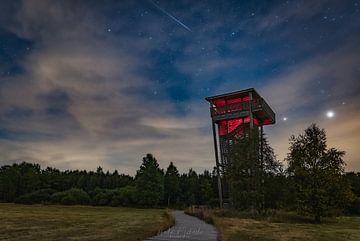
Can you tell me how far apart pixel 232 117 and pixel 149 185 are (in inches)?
1638

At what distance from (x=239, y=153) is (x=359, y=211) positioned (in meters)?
28.1

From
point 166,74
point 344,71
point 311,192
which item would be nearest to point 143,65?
point 166,74

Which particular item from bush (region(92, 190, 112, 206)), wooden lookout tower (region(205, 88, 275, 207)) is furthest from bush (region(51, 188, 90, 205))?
wooden lookout tower (region(205, 88, 275, 207))

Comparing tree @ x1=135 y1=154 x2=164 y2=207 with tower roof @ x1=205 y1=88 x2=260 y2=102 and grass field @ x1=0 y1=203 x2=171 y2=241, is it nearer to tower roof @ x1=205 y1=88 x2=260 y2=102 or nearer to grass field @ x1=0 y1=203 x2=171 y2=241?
tower roof @ x1=205 y1=88 x2=260 y2=102

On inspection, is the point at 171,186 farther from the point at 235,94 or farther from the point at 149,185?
the point at 235,94

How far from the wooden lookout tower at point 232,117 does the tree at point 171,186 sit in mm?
48711

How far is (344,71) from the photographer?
90.4 ft

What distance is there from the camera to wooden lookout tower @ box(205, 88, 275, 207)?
42.2 m

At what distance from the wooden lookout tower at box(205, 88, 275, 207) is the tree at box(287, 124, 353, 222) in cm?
540

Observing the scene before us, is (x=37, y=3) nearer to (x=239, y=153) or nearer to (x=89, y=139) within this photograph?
(x=239, y=153)

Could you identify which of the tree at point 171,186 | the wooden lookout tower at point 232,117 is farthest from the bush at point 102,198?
Result: the wooden lookout tower at point 232,117

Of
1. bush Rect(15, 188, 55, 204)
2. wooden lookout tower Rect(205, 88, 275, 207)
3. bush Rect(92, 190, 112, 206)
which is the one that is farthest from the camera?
bush Rect(15, 188, 55, 204)

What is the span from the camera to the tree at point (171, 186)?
307 feet

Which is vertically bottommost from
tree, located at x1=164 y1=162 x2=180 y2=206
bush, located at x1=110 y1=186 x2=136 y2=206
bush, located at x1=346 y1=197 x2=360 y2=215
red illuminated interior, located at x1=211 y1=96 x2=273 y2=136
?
bush, located at x1=346 y1=197 x2=360 y2=215
